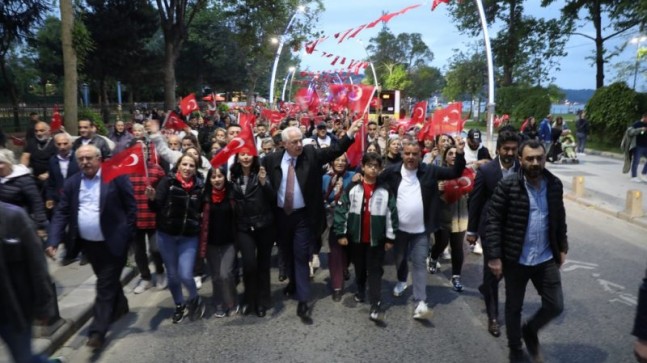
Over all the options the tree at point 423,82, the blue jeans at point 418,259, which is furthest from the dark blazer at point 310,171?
the tree at point 423,82

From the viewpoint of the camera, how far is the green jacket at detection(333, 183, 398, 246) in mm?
4812

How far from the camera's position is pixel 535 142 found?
3.60 metres

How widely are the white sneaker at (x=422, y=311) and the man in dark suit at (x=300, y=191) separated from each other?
106 centimetres

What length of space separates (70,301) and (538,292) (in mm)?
4435

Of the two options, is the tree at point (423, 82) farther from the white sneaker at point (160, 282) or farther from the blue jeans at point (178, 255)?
the blue jeans at point (178, 255)

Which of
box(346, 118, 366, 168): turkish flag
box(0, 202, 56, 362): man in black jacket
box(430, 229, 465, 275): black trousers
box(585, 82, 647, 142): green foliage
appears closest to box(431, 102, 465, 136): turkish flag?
box(346, 118, 366, 168): turkish flag

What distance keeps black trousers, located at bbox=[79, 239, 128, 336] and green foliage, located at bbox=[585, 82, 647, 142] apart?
2195 centimetres

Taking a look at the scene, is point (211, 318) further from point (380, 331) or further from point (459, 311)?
point (459, 311)

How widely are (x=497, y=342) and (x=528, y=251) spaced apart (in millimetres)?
1131

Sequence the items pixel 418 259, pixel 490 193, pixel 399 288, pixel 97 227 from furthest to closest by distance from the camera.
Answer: pixel 399 288, pixel 418 259, pixel 490 193, pixel 97 227

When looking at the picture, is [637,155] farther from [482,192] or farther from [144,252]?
[144,252]

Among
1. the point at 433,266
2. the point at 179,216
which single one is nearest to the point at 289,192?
the point at 179,216

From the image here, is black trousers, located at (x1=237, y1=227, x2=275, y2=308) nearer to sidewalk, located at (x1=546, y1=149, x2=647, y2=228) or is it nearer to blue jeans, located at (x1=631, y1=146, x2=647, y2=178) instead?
sidewalk, located at (x1=546, y1=149, x2=647, y2=228)

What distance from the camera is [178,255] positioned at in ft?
15.8
